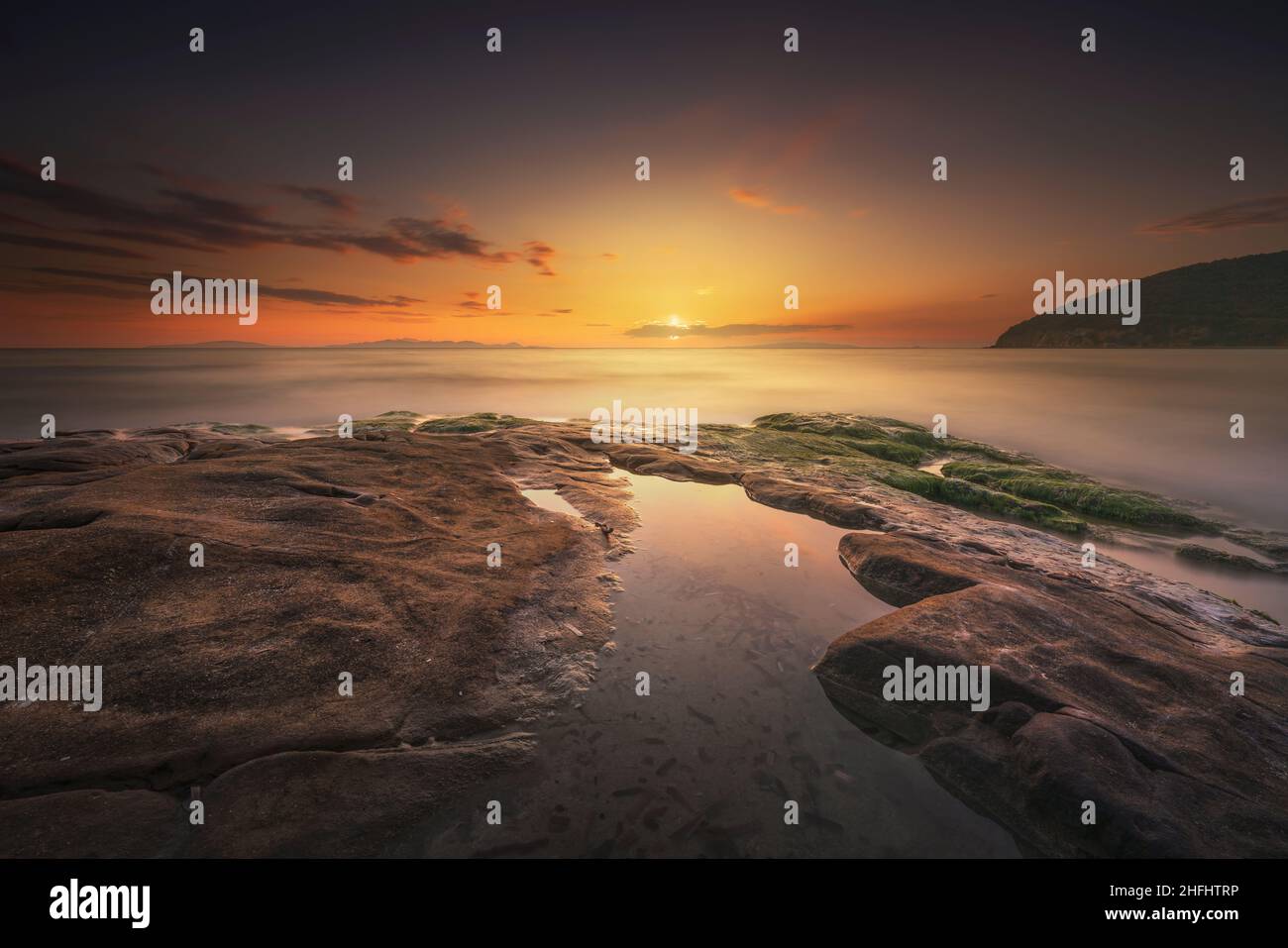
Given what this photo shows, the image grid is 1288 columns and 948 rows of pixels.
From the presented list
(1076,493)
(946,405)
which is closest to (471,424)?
(1076,493)

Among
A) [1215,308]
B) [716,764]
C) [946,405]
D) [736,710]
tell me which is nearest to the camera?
[716,764]

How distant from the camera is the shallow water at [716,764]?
470 cm

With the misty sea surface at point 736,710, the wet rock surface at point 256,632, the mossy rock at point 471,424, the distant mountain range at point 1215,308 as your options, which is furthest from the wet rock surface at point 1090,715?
the distant mountain range at point 1215,308

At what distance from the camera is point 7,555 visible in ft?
22.9

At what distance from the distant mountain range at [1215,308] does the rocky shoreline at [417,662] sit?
8854 inches

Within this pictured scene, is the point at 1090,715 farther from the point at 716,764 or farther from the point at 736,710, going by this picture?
the point at 716,764

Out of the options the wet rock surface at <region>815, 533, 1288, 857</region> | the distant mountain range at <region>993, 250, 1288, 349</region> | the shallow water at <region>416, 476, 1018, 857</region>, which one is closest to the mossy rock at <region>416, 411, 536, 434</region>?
the shallow water at <region>416, 476, 1018, 857</region>

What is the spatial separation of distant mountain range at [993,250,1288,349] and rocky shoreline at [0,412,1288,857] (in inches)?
8854

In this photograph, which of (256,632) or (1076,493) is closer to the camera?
(256,632)

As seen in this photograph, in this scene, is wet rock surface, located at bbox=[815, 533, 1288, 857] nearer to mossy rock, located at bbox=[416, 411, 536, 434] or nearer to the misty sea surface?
the misty sea surface

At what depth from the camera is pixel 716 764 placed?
18.3ft

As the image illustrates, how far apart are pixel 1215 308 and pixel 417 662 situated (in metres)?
245

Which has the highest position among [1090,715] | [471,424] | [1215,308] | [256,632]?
[1215,308]
